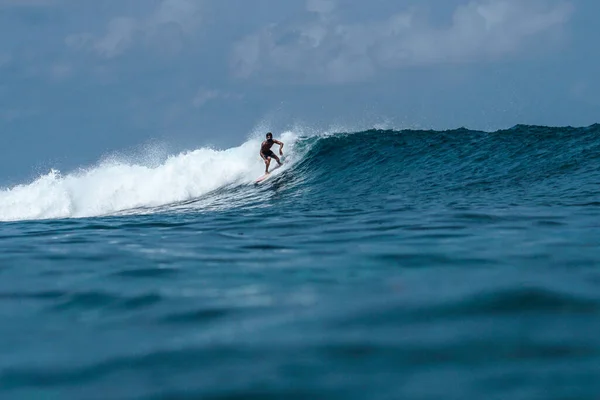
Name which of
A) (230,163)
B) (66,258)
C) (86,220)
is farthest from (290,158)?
(66,258)

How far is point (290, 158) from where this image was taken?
67.4 feet

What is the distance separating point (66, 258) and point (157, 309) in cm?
284

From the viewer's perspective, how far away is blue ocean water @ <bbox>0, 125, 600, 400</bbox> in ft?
10.2

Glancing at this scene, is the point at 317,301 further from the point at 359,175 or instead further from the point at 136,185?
the point at 136,185

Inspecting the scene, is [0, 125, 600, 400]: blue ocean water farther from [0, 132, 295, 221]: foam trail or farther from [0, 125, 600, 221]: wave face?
[0, 132, 295, 221]: foam trail

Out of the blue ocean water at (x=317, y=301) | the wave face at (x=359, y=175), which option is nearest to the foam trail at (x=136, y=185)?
the wave face at (x=359, y=175)

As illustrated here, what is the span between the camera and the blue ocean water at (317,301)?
10.2 ft

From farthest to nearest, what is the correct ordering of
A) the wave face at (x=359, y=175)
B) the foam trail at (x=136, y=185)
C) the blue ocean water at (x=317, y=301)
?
the foam trail at (x=136, y=185), the wave face at (x=359, y=175), the blue ocean water at (x=317, y=301)

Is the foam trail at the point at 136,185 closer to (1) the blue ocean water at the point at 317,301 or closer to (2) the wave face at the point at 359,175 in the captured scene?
(2) the wave face at the point at 359,175

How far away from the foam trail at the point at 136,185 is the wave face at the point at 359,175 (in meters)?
0.04

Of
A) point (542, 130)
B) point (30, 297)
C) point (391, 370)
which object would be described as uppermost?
point (542, 130)

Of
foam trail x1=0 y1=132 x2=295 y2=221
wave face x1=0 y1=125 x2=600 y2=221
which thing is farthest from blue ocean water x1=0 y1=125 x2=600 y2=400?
foam trail x1=0 y1=132 x2=295 y2=221

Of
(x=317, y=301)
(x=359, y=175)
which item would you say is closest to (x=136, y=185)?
(x=359, y=175)

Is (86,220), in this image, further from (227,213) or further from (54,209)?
(54,209)
